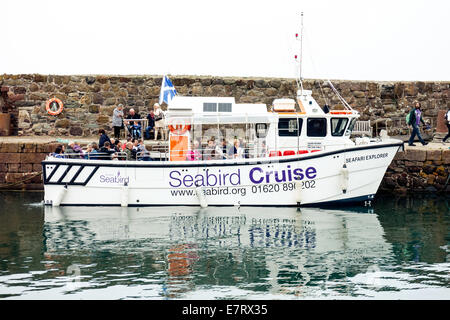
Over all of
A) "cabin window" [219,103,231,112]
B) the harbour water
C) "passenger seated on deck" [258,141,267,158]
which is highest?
"cabin window" [219,103,231,112]

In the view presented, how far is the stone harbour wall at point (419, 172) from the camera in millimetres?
24266

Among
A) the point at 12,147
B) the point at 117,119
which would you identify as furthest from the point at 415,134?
the point at 12,147

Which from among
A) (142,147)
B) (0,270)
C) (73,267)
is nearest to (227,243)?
(73,267)

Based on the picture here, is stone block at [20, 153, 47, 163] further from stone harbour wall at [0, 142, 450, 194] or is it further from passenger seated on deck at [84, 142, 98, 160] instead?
passenger seated on deck at [84, 142, 98, 160]

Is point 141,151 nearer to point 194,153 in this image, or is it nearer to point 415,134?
point 194,153

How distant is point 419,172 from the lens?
962 inches

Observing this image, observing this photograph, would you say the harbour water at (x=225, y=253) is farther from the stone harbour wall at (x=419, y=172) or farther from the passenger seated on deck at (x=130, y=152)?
the stone harbour wall at (x=419, y=172)

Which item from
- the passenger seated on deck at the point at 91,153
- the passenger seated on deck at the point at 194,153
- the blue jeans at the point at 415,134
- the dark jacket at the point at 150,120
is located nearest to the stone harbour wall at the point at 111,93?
the dark jacket at the point at 150,120

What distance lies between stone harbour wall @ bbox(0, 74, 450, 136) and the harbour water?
7263mm

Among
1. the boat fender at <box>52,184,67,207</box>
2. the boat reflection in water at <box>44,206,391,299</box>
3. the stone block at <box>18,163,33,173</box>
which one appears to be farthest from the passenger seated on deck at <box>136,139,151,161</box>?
the stone block at <box>18,163,33,173</box>

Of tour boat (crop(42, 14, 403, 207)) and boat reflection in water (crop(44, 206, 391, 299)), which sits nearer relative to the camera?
boat reflection in water (crop(44, 206, 391, 299))

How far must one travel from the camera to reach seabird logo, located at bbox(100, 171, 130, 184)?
816 inches
